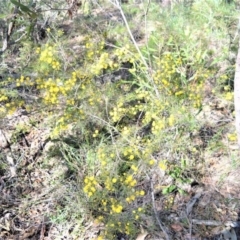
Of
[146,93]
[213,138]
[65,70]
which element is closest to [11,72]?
[65,70]

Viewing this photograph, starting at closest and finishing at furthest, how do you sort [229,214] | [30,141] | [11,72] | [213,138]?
[229,214] → [213,138] → [30,141] → [11,72]

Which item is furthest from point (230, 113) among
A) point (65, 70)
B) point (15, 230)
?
point (15, 230)

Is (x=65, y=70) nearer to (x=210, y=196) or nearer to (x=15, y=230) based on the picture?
(x=15, y=230)

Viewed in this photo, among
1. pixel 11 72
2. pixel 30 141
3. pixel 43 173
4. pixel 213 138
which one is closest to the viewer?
pixel 213 138

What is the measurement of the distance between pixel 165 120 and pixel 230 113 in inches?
25.3

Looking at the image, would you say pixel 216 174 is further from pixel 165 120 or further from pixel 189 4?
pixel 189 4

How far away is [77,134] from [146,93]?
701 millimetres

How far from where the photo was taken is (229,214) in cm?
236

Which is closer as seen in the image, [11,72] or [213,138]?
[213,138]

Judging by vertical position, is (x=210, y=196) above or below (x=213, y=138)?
below

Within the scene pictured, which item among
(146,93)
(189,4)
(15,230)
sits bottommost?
(15,230)

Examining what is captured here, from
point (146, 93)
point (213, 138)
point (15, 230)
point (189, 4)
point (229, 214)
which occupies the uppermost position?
point (189, 4)

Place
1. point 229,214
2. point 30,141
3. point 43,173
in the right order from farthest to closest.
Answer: point 30,141, point 43,173, point 229,214

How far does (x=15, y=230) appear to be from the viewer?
8.61 ft
